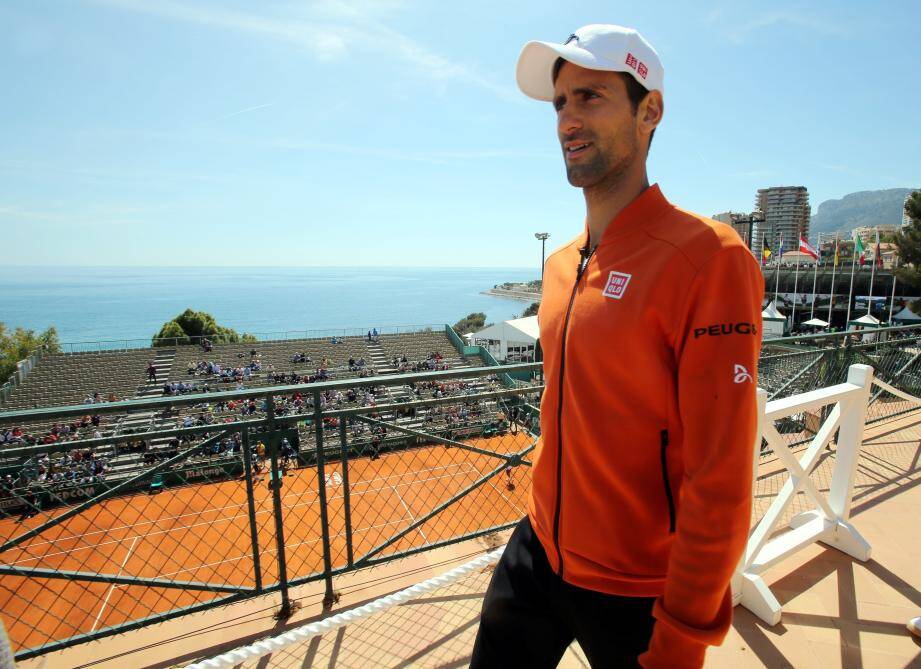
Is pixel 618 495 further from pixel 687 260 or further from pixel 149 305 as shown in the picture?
pixel 149 305

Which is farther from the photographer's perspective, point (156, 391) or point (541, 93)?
point (156, 391)

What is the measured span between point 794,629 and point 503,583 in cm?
195

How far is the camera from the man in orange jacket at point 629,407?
891mm

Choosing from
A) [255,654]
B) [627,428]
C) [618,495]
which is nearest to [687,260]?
[627,428]

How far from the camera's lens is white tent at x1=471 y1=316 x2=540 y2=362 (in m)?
29.6

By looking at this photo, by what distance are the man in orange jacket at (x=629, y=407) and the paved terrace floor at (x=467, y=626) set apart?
50.5 inches

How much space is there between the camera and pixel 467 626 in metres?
2.47

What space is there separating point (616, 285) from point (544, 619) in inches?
35.7

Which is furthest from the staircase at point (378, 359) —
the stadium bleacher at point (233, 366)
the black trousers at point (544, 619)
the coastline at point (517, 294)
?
the coastline at point (517, 294)

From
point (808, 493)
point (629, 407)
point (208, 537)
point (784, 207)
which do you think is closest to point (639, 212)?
point (629, 407)

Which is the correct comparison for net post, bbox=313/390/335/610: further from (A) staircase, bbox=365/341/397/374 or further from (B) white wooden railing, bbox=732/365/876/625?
(A) staircase, bbox=365/341/397/374

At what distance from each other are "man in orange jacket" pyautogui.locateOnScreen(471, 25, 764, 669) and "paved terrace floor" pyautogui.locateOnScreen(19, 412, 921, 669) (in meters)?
1.28

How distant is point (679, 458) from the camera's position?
1.02 m

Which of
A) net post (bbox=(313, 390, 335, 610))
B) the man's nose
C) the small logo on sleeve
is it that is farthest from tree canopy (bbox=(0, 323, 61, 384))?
the small logo on sleeve
